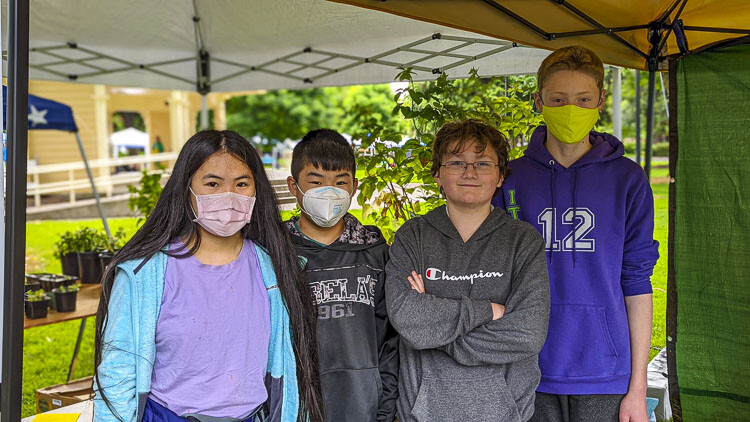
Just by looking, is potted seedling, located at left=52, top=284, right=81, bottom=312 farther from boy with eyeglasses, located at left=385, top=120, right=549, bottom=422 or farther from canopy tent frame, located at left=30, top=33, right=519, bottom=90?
boy with eyeglasses, located at left=385, top=120, right=549, bottom=422

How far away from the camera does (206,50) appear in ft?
19.5

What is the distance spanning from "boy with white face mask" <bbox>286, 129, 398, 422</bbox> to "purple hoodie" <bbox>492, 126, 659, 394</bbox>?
60 cm

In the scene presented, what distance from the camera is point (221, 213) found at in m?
2.11

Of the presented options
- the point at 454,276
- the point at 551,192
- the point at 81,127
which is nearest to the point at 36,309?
the point at 454,276

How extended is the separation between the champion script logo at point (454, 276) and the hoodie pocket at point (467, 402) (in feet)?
1.10

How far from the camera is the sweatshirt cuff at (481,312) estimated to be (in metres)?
2.21

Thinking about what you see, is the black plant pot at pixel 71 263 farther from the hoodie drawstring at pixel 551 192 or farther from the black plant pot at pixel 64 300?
the hoodie drawstring at pixel 551 192

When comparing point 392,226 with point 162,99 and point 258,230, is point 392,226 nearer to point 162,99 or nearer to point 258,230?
point 258,230

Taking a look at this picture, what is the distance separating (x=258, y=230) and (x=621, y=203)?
1326 mm

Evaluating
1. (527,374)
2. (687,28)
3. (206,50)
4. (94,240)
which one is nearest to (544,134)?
(527,374)

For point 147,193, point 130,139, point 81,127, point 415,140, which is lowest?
point 147,193

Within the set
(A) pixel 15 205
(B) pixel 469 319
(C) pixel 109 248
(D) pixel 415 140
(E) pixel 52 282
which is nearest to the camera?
(A) pixel 15 205

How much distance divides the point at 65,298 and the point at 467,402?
3399 mm

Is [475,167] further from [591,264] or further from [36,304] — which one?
[36,304]
